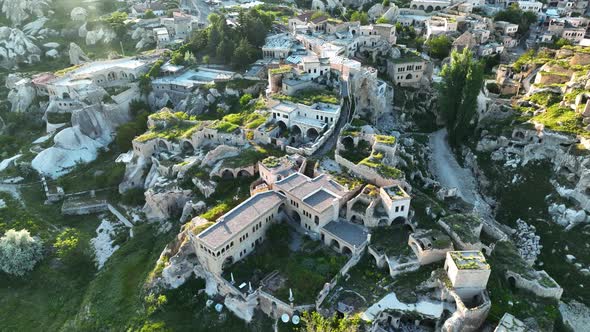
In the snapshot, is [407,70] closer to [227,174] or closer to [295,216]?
[227,174]

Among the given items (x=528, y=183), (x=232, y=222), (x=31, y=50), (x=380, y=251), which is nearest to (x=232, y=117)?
(x=232, y=222)

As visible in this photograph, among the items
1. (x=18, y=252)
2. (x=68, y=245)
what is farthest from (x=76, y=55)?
(x=18, y=252)

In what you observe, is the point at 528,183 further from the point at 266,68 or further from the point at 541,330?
the point at 266,68

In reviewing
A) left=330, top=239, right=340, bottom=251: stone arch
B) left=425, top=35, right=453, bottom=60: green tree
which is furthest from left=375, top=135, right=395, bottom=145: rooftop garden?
left=425, top=35, right=453, bottom=60: green tree

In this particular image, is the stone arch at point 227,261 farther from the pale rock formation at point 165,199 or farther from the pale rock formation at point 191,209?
the pale rock formation at point 165,199

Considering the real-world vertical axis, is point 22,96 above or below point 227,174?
below

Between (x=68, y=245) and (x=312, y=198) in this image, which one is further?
(x=68, y=245)
